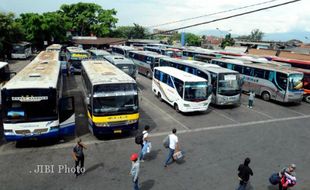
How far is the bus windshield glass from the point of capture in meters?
10.8

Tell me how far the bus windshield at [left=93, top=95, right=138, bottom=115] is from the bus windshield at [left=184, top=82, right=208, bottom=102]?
5109 mm

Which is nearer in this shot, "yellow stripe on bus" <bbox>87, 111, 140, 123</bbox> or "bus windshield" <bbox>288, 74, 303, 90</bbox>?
"yellow stripe on bus" <bbox>87, 111, 140, 123</bbox>

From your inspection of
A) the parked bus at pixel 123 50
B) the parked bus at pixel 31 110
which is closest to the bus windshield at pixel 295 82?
the parked bus at pixel 31 110

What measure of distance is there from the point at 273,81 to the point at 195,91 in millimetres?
8241

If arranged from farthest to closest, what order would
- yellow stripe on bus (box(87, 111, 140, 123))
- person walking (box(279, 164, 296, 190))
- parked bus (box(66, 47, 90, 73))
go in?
1. parked bus (box(66, 47, 90, 73))
2. yellow stripe on bus (box(87, 111, 140, 123))
3. person walking (box(279, 164, 296, 190))

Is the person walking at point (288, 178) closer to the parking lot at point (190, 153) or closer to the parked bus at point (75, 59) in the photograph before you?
the parking lot at point (190, 153)

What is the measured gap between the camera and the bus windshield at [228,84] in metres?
19.3

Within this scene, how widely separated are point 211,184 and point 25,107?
25.8ft

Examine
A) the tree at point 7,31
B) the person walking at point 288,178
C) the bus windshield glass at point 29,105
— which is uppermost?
the tree at point 7,31

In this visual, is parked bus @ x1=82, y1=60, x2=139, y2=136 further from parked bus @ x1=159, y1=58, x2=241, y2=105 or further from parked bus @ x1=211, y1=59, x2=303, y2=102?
parked bus @ x1=211, y1=59, x2=303, y2=102

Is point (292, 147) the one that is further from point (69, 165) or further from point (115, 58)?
point (115, 58)

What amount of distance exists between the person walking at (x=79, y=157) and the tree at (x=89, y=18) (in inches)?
2477

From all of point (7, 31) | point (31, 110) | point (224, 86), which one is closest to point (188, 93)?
point (224, 86)

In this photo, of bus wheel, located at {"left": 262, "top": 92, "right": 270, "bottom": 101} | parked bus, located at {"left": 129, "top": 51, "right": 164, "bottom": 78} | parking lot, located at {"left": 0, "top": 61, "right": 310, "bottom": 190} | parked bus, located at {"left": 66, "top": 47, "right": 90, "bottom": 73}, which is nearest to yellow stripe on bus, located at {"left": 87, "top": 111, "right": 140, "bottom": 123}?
parking lot, located at {"left": 0, "top": 61, "right": 310, "bottom": 190}
